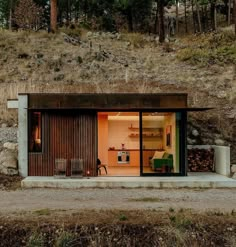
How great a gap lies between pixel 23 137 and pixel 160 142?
4.02m

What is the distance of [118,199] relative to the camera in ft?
39.2

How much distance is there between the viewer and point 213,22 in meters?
42.2

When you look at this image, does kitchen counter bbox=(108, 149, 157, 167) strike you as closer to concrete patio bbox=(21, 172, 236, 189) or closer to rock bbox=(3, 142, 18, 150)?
concrete patio bbox=(21, 172, 236, 189)

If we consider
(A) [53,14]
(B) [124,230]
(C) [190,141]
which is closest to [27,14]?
(A) [53,14]

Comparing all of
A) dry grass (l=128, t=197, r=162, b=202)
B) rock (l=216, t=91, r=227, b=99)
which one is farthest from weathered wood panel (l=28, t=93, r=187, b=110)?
rock (l=216, t=91, r=227, b=99)

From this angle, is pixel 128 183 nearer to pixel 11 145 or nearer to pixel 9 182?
pixel 9 182

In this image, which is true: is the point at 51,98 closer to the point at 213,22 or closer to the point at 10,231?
the point at 10,231

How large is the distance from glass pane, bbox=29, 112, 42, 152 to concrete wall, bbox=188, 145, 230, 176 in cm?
499

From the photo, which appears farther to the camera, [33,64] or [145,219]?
[33,64]

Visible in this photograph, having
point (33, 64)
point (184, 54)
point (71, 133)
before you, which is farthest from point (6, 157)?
point (184, 54)

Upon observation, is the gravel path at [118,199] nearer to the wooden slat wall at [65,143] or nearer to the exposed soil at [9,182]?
the exposed soil at [9,182]

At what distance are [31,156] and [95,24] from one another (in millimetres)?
24367

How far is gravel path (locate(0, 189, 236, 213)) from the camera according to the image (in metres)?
10.7

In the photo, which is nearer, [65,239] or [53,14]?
[65,239]
